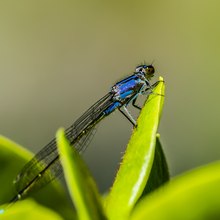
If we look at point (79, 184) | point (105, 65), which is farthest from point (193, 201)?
point (105, 65)

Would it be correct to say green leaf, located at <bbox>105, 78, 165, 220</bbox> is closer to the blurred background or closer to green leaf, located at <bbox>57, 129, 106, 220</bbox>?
green leaf, located at <bbox>57, 129, 106, 220</bbox>

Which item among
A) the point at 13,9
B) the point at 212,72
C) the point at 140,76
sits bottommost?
the point at 140,76

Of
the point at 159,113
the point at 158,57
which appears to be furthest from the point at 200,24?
the point at 159,113

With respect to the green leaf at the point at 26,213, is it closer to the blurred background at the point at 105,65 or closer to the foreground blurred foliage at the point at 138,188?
the foreground blurred foliage at the point at 138,188

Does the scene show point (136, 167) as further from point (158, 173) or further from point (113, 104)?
point (113, 104)

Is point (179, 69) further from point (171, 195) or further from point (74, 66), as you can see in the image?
point (171, 195)

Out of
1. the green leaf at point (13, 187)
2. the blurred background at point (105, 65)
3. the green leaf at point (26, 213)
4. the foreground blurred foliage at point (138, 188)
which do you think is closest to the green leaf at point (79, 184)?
the foreground blurred foliage at point (138, 188)
